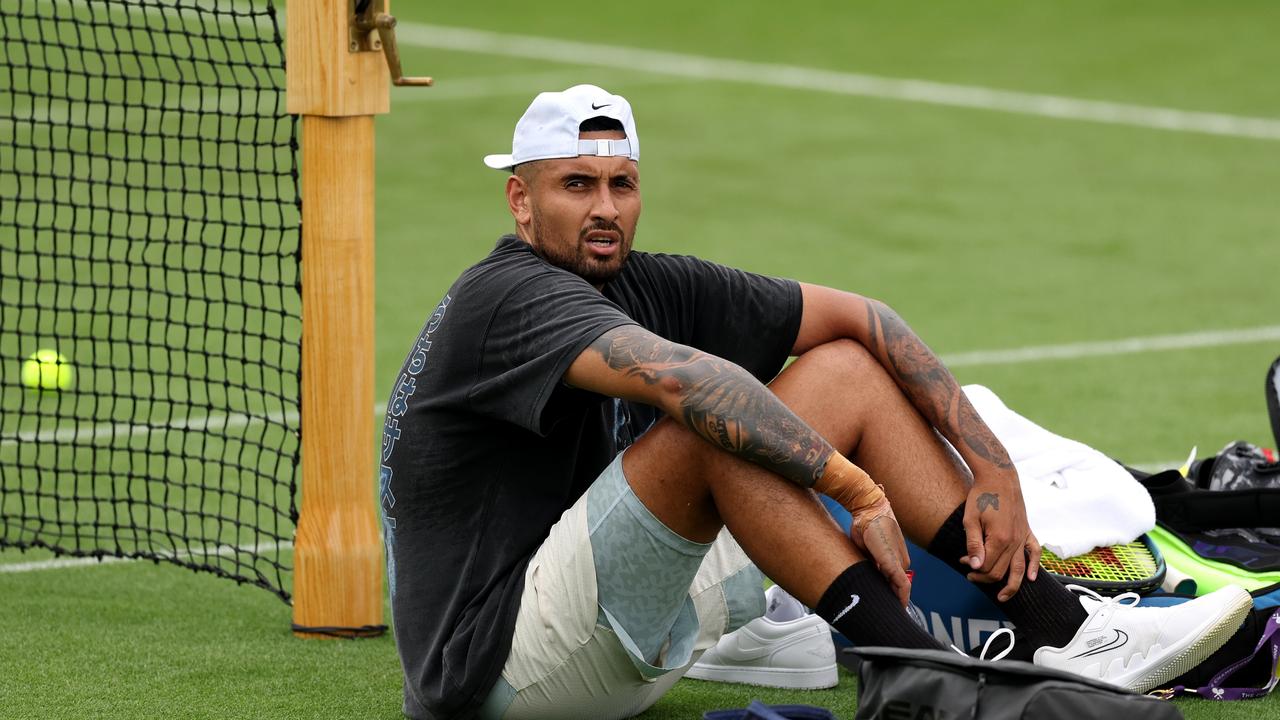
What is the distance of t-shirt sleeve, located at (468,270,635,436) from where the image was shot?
152 inches

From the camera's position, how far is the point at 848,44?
1656 cm

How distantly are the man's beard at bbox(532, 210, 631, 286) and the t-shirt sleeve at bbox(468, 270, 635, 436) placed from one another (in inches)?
7.4

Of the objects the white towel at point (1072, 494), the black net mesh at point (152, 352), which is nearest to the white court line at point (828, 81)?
the black net mesh at point (152, 352)

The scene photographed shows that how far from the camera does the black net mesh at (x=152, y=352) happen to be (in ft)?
19.6

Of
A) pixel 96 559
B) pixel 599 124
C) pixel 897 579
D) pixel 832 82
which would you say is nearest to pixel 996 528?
pixel 897 579

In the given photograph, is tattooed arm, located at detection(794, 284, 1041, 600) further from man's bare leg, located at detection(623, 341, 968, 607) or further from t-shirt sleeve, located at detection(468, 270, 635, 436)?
t-shirt sleeve, located at detection(468, 270, 635, 436)

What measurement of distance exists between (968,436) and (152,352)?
17.1 ft

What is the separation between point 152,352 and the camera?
857 centimetres

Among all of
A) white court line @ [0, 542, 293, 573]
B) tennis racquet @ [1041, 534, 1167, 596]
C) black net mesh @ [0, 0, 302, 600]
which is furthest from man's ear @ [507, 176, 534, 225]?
white court line @ [0, 542, 293, 573]

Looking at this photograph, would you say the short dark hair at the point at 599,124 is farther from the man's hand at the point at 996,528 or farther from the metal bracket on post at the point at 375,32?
the man's hand at the point at 996,528

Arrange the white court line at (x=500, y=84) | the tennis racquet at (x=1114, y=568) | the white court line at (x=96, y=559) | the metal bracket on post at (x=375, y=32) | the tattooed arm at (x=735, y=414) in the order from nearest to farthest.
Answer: the tattooed arm at (x=735, y=414)
the tennis racquet at (x=1114, y=568)
the metal bracket on post at (x=375, y=32)
the white court line at (x=96, y=559)
the white court line at (x=500, y=84)

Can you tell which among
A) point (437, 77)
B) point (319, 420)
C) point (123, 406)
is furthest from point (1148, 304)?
point (437, 77)

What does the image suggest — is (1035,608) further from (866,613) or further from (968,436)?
(866,613)

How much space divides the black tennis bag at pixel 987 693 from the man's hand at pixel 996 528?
490 millimetres
